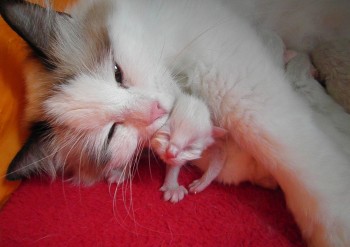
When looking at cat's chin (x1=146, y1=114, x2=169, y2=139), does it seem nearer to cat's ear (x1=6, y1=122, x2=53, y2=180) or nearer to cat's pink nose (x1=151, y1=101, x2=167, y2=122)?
cat's pink nose (x1=151, y1=101, x2=167, y2=122)

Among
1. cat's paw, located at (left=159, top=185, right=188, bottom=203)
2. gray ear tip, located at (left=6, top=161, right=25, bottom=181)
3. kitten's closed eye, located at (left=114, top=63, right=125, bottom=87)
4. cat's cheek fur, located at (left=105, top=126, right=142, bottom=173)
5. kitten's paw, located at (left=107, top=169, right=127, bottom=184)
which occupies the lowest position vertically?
gray ear tip, located at (left=6, top=161, right=25, bottom=181)

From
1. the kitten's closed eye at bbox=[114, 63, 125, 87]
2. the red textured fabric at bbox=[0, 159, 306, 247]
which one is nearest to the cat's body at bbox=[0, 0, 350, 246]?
the kitten's closed eye at bbox=[114, 63, 125, 87]

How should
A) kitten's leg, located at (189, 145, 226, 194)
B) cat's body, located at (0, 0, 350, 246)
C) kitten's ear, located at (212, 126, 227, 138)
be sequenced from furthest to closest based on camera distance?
kitten's leg, located at (189, 145, 226, 194), kitten's ear, located at (212, 126, 227, 138), cat's body, located at (0, 0, 350, 246)

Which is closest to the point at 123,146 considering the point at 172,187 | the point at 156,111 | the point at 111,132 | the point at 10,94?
the point at 111,132

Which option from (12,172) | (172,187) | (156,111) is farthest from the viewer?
(172,187)

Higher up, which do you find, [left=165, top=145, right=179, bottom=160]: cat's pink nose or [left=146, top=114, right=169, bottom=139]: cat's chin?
[left=146, top=114, right=169, bottom=139]: cat's chin

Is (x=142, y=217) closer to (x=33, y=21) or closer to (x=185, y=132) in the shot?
(x=185, y=132)

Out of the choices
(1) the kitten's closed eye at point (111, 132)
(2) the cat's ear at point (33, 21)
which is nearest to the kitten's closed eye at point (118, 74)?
(1) the kitten's closed eye at point (111, 132)
